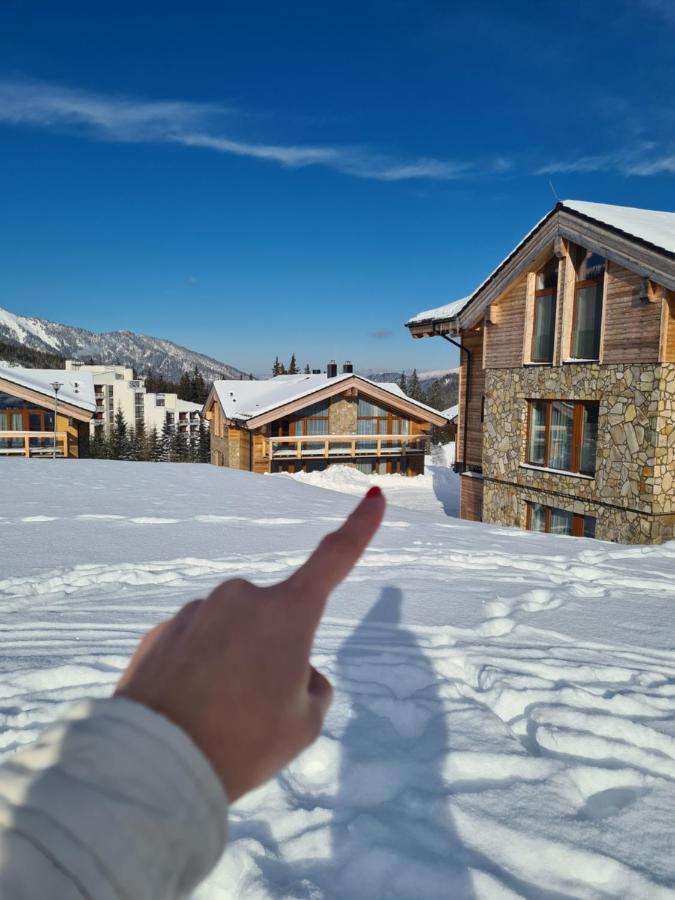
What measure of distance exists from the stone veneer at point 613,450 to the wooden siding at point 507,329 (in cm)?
32

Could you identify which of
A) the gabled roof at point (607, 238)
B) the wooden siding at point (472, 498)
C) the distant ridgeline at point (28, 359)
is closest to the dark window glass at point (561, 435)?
the wooden siding at point (472, 498)

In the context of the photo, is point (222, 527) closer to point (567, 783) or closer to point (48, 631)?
point (48, 631)

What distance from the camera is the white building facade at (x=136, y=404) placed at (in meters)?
63.4

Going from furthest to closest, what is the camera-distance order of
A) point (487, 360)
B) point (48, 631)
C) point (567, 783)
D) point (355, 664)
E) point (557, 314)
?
point (487, 360) < point (557, 314) < point (48, 631) < point (355, 664) < point (567, 783)

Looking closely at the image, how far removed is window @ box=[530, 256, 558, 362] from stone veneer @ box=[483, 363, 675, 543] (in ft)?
1.26

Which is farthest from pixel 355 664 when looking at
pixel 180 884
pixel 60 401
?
pixel 60 401

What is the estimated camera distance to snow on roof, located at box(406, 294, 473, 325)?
44.7 feet

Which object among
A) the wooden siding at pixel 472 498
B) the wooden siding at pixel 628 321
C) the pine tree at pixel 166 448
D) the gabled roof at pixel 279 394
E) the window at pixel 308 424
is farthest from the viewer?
the pine tree at pixel 166 448

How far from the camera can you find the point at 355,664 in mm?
3119

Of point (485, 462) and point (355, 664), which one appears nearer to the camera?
point (355, 664)

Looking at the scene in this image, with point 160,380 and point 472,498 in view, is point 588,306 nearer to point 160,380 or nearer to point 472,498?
point 472,498

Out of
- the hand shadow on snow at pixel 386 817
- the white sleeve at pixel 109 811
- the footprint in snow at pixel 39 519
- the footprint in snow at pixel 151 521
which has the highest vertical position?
the white sleeve at pixel 109 811

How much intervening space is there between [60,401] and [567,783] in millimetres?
20342

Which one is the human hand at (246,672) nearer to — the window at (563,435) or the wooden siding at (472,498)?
the window at (563,435)
